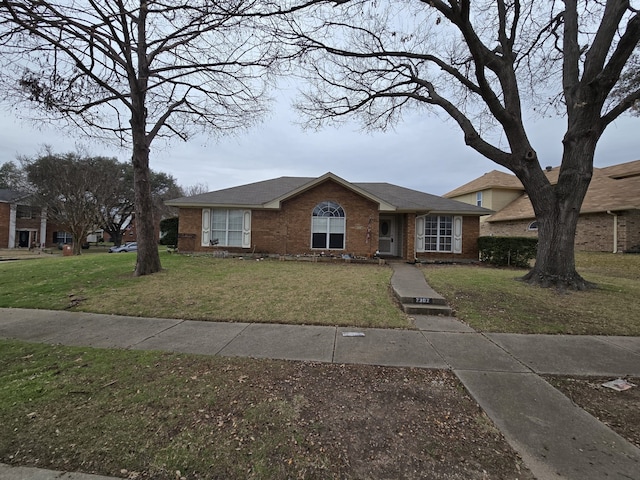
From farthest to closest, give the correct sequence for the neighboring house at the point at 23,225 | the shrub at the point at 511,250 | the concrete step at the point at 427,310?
the neighboring house at the point at 23,225, the shrub at the point at 511,250, the concrete step at the point at 427,310

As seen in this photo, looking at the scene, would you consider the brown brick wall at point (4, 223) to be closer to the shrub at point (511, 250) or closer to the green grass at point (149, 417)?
the green grass at point (149, 417)

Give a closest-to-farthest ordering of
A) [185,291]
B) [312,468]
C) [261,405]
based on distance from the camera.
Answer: [312,468]
[261,405]
[185,291]

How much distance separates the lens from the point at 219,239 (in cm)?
1574

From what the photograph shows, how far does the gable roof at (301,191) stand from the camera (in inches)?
579

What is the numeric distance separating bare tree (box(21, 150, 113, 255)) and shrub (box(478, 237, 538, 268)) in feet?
122

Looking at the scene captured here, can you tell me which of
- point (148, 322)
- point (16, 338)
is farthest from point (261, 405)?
point (16, 338)

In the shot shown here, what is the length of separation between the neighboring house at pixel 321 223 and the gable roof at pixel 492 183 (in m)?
12.2

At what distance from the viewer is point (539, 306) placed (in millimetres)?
6672

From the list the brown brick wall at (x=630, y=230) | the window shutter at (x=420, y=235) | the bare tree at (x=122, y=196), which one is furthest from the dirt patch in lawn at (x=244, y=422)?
the bare tree at (x=122, y=196)

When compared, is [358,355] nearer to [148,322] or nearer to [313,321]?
[313,321]

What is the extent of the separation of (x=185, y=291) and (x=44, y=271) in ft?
21.9

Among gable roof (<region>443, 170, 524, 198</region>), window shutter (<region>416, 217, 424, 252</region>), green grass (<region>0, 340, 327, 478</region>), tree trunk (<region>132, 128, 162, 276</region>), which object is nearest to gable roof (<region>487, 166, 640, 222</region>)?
gable roof (<region>443, 170, 524, 198</region>)

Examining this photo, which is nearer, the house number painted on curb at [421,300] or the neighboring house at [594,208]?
the house number painted on curb at [421,300]

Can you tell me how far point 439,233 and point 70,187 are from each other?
117ft
